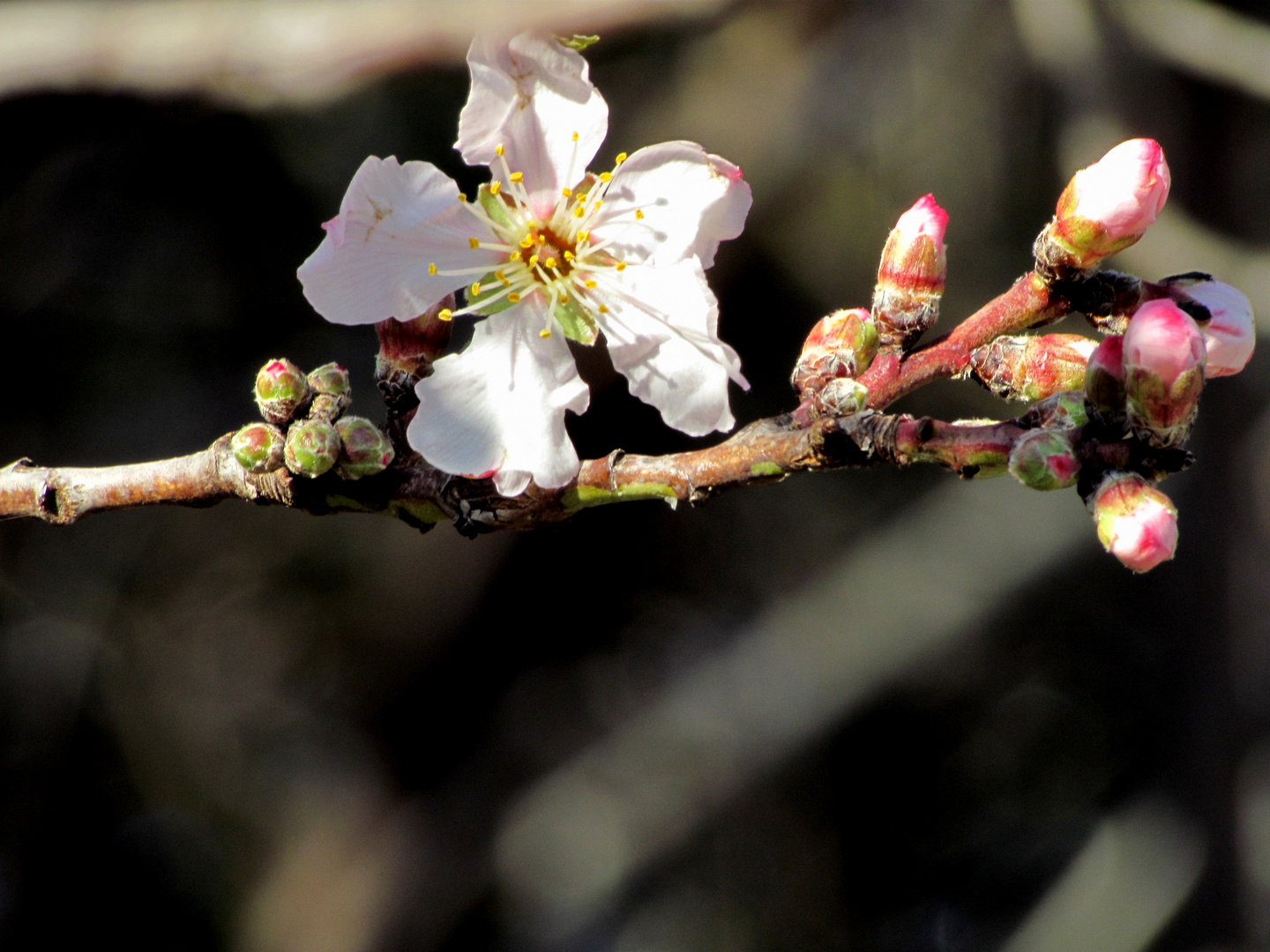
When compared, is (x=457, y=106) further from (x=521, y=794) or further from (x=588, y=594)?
(x=521, y=794)

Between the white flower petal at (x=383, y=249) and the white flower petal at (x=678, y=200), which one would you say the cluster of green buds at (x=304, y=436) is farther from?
the white flower petal at (x=678, y=200)

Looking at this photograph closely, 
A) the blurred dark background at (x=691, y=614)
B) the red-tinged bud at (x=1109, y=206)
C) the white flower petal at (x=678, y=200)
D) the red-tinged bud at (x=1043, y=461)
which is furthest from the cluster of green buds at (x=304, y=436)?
the blurred dark background at (x=691, y=614)

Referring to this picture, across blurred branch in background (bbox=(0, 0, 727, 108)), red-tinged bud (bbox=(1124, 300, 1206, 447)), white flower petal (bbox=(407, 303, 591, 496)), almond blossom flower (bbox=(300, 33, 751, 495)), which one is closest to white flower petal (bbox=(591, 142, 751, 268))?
almond blossom flower (bbox=(300, 33, 751, 495))

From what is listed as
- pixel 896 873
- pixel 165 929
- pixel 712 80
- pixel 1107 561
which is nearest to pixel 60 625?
pixel 165 929

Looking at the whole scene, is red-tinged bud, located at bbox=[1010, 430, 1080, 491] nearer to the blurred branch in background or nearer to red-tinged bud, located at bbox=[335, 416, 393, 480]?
red-tinged bud, located at bbox=[335, 416, 393, 480]

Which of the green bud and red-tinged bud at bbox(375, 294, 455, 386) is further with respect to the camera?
red-tinged bud at bbox(375, 294, 455, 386)

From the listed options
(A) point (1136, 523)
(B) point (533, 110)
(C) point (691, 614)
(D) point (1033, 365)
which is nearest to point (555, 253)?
(B) point (533, 110)
